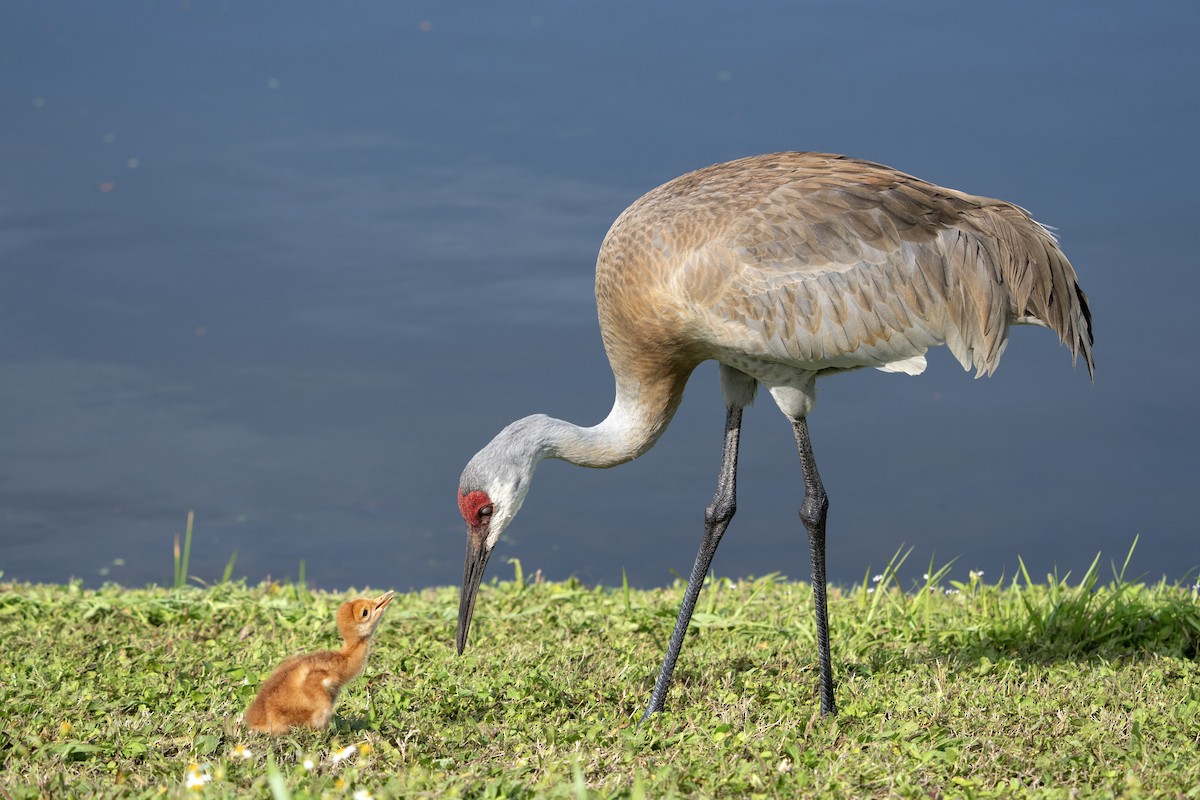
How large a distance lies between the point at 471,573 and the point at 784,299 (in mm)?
1801

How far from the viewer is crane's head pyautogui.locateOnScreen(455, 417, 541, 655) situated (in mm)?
5672

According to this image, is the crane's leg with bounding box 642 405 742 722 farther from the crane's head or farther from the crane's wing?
the crane's head

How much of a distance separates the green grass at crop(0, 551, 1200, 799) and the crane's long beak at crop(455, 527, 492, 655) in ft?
0.76

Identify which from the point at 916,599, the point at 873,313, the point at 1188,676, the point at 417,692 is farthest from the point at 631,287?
the point at 1188,676

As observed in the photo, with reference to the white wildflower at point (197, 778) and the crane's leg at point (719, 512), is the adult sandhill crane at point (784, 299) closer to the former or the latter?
the crane's leg at point (719, 512)

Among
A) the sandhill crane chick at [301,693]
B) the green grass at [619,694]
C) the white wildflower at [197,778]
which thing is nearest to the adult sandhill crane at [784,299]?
the green grass at [619,694]

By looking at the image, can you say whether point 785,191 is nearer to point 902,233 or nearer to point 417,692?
point 902,233

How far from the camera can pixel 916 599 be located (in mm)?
7020

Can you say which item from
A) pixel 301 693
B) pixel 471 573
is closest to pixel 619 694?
pixel 471 573

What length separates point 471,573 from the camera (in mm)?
5930

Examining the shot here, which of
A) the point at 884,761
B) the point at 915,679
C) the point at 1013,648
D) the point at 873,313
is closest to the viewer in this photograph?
the point at 884,761

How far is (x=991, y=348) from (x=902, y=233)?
0.59 m

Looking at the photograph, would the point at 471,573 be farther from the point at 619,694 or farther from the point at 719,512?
the point at 719,512

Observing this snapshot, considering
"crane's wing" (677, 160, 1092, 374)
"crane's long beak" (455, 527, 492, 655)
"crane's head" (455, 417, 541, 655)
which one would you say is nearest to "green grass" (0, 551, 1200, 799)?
"crane's long beak" (455, 527, 492, 655)
